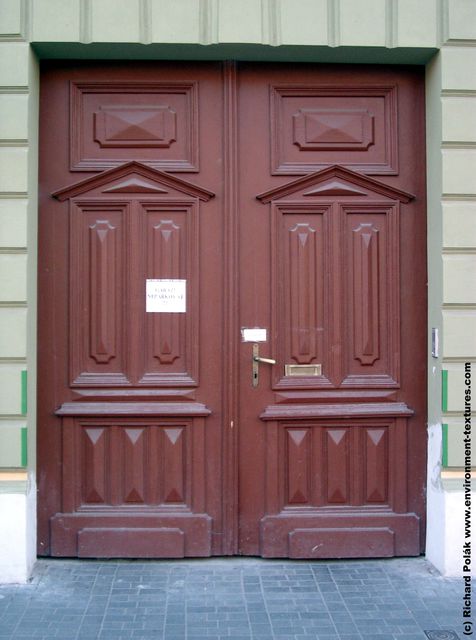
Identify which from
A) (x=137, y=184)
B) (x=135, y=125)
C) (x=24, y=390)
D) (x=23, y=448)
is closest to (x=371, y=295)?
(x=137, y=184)

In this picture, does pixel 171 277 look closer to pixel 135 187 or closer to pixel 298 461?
pixel 135 187

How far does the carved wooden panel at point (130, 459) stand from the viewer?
5.45 meters

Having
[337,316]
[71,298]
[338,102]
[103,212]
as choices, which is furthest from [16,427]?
[338,102]

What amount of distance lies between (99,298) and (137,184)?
0.86 metres

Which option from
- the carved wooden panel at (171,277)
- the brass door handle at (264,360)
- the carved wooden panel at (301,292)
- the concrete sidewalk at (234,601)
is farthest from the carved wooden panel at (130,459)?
the carved wooden panel at (301,292)

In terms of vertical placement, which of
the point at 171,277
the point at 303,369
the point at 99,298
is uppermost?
the point at 171,277

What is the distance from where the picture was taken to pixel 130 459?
546cm

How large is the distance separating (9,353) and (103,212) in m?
1.20

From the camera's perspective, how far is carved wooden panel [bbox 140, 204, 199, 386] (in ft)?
17.9

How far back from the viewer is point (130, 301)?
17.9 ft

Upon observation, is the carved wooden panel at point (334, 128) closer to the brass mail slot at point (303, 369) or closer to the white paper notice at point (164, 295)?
the white paper notice at point (164, 295)

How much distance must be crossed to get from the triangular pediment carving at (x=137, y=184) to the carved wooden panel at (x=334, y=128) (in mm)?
663

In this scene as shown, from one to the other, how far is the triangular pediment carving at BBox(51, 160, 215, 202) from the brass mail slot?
135cm

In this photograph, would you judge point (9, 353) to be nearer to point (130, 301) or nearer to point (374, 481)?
point (130, 301)
